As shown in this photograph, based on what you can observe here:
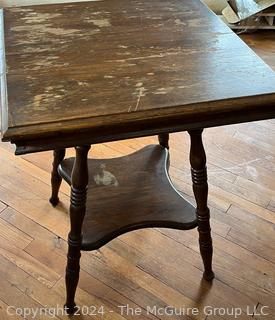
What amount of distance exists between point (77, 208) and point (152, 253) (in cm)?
40

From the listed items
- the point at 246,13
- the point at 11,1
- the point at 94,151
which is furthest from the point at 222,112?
the point at 11,1

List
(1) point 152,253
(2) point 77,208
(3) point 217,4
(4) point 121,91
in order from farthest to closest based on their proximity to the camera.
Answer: (3) point 217,4 → (1) point 152,253 → (2) point 77,208 → (4) point 121,91

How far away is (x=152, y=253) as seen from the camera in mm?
1190

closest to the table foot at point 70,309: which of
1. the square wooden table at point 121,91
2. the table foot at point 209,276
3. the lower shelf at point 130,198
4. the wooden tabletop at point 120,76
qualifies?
the square wooden table at point 121,91

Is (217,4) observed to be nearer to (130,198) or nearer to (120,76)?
(130,198)

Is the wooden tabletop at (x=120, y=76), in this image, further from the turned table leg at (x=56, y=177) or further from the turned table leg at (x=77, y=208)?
the turned table leg at (x=56, y=177)

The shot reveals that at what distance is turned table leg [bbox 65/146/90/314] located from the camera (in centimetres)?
84

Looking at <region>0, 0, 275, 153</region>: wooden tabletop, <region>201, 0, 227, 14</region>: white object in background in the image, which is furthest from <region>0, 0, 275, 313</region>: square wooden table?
<region>201, 0, 227, 14</region>: white object in background

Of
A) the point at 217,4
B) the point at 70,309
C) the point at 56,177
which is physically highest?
the point at 217,4

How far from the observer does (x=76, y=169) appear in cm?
84

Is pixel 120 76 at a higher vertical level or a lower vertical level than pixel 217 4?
higher

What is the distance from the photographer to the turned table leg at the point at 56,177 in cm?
116

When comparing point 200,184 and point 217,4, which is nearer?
point 200,184

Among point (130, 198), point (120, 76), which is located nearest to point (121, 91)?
point (120, 76)
